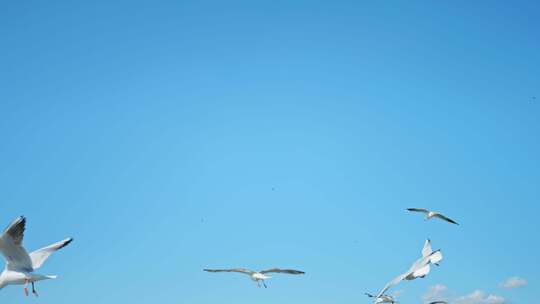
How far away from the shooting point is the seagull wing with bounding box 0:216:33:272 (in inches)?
1105

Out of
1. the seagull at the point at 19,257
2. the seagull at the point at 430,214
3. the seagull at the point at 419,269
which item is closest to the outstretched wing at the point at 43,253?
the seagull at the point at 19,257

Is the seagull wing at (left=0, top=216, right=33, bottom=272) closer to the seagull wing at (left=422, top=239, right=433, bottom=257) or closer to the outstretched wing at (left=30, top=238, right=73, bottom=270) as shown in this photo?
the outstretched wing at (left=30, top=238, right=73, bottom=270)

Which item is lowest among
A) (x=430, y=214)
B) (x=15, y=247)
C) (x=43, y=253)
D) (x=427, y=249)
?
(x=15, y=247)

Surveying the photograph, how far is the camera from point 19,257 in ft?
98.1

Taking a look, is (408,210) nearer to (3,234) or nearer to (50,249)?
(50,249)

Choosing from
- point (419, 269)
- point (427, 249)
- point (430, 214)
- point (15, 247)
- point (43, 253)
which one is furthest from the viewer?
point (430, 214)

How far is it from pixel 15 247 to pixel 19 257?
989mm

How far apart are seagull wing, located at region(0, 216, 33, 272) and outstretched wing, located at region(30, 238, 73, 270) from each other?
0.29m

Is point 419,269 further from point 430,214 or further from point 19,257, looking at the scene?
point 19,257

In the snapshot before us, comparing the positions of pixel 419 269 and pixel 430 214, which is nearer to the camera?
pixel 419 269

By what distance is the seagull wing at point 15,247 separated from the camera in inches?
1105

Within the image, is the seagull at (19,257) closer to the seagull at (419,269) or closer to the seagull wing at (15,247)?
the seagull wing at (15,247)

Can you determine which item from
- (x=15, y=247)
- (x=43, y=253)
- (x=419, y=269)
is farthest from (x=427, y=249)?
(x=15, y=247)

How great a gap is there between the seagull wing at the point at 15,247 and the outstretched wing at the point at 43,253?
11.4 inches
